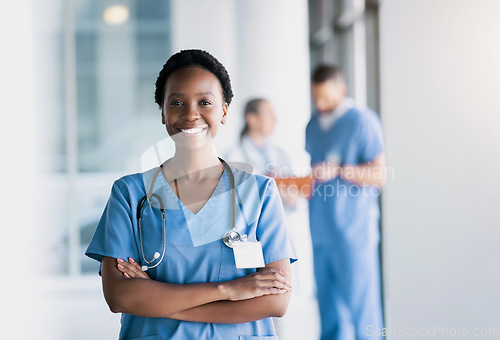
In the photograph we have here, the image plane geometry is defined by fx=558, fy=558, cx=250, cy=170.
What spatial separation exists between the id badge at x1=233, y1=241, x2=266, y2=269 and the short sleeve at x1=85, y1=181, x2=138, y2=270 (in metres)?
0.24

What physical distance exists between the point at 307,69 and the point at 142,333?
4.12ft

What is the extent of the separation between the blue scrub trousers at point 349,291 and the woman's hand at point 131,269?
3.32 ft

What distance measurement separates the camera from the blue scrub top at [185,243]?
1273mm

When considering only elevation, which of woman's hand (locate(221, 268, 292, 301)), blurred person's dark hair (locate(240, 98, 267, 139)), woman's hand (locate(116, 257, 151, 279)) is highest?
blurred person's dark hair (locate(240, 98, 267, 139))

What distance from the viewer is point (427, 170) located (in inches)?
84.6

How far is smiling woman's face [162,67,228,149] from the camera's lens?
4.26ft

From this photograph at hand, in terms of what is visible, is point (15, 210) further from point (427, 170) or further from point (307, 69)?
point (427, 170)

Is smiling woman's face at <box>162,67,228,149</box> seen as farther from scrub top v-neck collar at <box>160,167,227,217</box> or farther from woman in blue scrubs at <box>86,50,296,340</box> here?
scrub top v-neck collar at <box>160,167,227,217</box>

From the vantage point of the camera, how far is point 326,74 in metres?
2.15

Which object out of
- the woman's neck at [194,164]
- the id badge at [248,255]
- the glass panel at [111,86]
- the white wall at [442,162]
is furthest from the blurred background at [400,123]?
the id badge at [248,255]

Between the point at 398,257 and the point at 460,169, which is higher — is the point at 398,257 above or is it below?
below

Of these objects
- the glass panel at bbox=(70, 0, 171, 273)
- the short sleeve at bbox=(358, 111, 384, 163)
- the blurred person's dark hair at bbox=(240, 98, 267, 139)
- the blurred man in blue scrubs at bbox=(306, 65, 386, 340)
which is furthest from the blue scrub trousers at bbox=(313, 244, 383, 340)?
the glass panel at bbox=(70, 0, 171, 273)

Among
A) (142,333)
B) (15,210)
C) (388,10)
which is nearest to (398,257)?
(388,10)

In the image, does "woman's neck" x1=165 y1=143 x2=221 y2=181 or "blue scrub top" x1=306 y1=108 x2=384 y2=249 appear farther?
"blue scrub top" x1=306 y1=108 x2=384 y2=249
